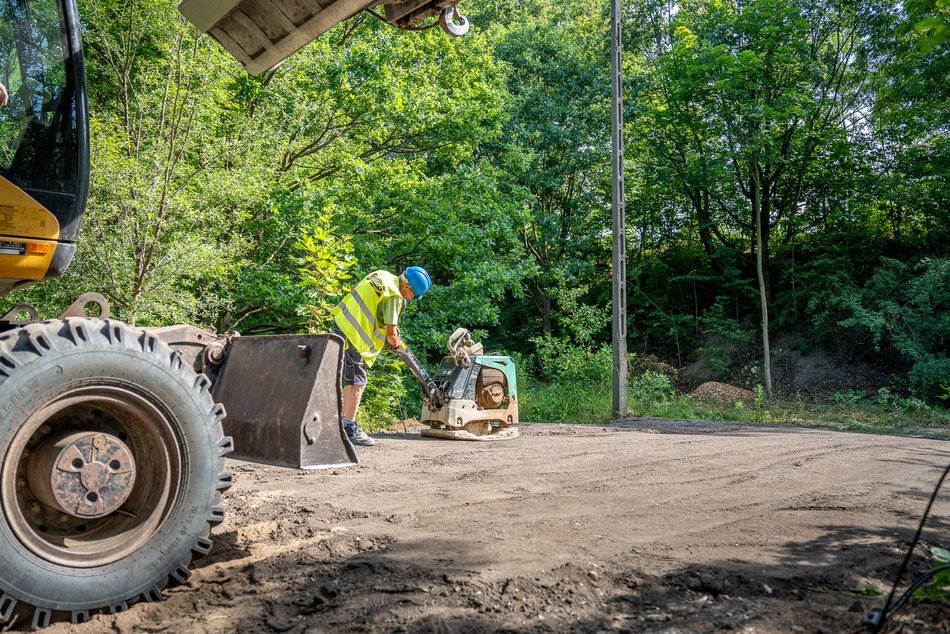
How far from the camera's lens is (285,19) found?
390 centimetres

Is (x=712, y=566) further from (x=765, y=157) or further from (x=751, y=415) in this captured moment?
(x=765, y=157)

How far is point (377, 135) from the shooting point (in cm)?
1442

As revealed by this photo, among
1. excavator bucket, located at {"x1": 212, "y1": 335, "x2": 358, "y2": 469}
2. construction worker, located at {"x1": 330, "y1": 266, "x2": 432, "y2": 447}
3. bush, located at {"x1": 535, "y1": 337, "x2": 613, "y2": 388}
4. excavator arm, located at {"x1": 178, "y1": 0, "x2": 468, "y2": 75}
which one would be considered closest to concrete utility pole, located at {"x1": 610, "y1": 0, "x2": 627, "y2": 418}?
bush, located at {"x1": 535, "y1": 337, "x2": 613, "y2": 388}

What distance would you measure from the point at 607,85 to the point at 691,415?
35.2ft

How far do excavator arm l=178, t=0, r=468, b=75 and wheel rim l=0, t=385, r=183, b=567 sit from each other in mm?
2051

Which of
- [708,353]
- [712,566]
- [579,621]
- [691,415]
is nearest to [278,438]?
[579,621]

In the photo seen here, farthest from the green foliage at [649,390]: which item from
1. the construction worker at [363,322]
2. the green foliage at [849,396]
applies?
the construction worker at [363,322]

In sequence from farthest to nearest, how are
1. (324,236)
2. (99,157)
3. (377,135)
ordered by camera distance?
(377,135) → (324,236) → (99,157)

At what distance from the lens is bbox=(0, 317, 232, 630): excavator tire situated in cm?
275

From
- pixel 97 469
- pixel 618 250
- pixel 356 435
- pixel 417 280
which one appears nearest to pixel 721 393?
pixel 618 250

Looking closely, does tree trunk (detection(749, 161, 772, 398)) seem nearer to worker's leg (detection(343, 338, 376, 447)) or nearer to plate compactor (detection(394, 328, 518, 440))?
plate compactor (detection(394, 328, 518, 440))

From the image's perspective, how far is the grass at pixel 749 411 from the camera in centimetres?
1260

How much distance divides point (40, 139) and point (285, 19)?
1.35m

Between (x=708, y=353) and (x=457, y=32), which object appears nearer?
(x=457, y=32)
